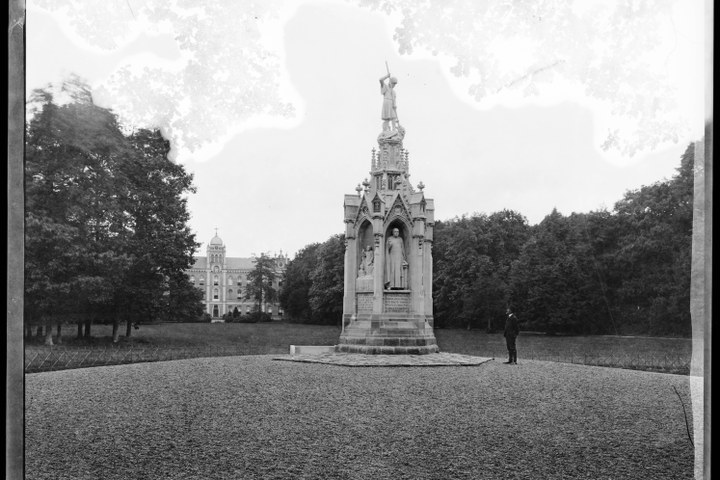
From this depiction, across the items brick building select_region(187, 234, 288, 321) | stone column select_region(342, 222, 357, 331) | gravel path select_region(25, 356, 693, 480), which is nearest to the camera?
gravel path select_region(25, 356, 693, 480)

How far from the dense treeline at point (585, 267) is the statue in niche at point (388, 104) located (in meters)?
5.08

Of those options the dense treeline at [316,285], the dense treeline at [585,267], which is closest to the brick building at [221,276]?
the dense treeline at [585,267]

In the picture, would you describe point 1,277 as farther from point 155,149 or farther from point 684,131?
point 684,131

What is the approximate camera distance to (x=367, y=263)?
21.3 metres

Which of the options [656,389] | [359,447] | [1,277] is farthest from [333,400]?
[1,277]

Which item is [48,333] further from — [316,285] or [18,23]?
[316,285]

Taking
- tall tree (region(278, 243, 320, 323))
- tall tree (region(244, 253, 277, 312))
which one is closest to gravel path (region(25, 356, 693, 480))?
tall tree (region(244, 253, 277, 312))

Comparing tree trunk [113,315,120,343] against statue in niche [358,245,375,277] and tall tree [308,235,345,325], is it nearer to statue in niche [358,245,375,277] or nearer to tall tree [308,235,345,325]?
tall tree [308,235,345,325]

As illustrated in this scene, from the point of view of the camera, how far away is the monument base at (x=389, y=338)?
1939 centimetres

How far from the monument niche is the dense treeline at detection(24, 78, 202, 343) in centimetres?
695

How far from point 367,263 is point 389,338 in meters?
3.18

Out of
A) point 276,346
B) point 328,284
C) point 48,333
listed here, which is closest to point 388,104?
point 328,284

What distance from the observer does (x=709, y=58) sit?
411 centimetres

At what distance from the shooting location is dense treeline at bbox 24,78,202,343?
8.38m
